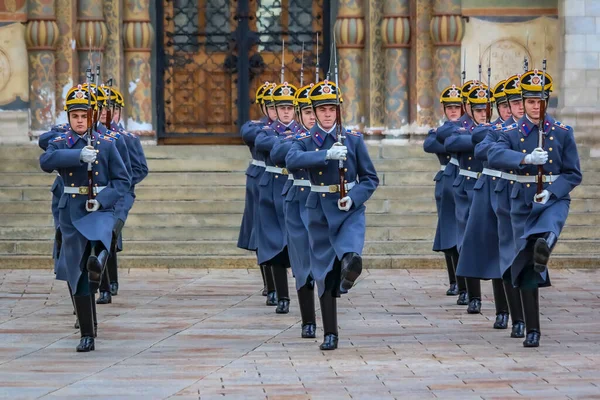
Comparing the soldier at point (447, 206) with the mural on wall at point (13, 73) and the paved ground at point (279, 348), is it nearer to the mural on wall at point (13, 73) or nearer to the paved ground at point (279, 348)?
the paved ground at point (279, 348)

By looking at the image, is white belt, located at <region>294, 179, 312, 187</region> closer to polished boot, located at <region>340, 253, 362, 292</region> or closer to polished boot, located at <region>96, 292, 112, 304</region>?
polished boot, located at <region>340, 253, 362, 292</region>

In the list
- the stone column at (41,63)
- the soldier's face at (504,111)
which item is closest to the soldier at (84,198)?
the soldier's face at (504,111)

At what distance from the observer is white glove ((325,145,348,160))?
11.0m

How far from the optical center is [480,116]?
14.3 m

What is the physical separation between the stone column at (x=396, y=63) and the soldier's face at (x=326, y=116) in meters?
10.4

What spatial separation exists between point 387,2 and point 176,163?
4098mm

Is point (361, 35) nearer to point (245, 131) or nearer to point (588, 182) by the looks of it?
point (588, 182)

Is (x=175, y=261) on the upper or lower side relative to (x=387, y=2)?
lower

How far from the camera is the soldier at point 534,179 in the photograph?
11.2m

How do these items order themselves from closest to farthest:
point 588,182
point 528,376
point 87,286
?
point 528,376 < point 87,286 < point 588,182


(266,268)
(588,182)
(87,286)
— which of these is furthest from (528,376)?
(588,182)

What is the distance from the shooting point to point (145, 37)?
22.1 metres

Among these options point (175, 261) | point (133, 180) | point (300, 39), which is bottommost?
point (175, 261)

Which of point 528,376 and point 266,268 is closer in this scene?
point 528,376
